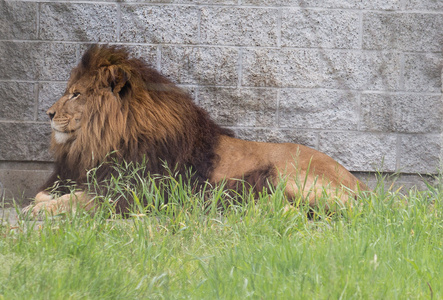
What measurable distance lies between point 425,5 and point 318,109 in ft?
4.16

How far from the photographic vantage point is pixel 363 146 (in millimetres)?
4918

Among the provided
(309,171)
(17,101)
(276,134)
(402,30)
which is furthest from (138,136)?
(402,30)

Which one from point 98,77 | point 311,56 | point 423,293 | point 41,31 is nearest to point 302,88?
point 311,56

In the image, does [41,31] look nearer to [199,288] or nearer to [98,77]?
[98,77]

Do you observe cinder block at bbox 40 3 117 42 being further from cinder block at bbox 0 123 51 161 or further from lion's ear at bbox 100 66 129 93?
lion's ear at bbox 100 66 129 93

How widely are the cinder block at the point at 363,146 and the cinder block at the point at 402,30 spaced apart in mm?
773

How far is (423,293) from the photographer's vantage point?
2.14 metres

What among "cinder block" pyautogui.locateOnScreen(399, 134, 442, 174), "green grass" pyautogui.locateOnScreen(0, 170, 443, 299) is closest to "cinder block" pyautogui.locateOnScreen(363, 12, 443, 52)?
"cinder block" pyautogui.locateOnScreen(399, 134, 442, 174)

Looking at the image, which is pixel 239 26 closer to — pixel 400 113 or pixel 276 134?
pixel 276 134

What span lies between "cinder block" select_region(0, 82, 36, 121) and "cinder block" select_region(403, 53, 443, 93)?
324 cm

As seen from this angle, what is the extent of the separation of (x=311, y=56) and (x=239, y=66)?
625 mm

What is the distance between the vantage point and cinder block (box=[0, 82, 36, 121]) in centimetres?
489

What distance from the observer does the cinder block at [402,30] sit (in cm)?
484

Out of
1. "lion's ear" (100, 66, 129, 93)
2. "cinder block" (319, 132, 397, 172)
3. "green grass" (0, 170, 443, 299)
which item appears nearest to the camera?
"green grass" (0, 170, 443, 299)
